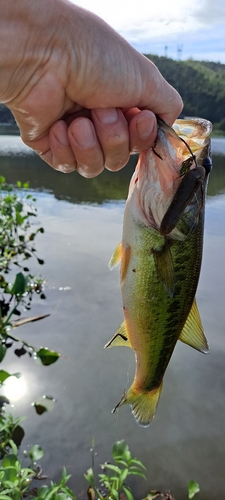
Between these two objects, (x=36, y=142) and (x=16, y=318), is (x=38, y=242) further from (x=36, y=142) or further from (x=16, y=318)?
(x=36, y=142)

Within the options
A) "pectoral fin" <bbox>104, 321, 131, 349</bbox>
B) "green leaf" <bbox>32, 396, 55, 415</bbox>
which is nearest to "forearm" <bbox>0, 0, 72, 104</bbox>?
"pectoral fin" <bbox>104, 321, 131, 349</bbox>

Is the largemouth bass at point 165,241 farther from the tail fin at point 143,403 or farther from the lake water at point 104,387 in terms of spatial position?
the lake water at point 104,387

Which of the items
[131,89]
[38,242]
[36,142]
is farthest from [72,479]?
[38,242]

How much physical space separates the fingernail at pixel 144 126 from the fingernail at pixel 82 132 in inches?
9.4

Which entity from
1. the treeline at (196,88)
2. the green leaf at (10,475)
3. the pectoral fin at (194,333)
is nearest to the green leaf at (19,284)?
the green leaf at (10,475)

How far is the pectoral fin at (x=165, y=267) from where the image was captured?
1880 millimetres

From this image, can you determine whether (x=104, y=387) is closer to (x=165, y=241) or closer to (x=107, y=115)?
(x=165, y=241)

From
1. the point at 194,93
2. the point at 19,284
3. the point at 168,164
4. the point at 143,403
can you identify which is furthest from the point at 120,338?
the point at 194,93

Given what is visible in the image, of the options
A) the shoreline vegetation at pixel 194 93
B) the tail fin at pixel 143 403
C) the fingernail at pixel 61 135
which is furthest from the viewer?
the shoreline vegetation at pixel 194 93

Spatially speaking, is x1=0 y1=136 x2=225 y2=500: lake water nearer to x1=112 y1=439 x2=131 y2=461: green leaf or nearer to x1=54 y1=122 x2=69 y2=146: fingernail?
x1=112 y1=439 x2=131 y2=461: green leaf

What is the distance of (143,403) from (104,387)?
2.70 meters

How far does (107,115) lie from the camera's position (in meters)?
1.95

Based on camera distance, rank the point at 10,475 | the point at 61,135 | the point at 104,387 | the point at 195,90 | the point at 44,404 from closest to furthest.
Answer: the point at 61,135 → the point at 10,475 → the point at 44,404 → the point at 104,387 → the point at 195,90

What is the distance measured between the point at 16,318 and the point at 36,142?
14.0 feet
